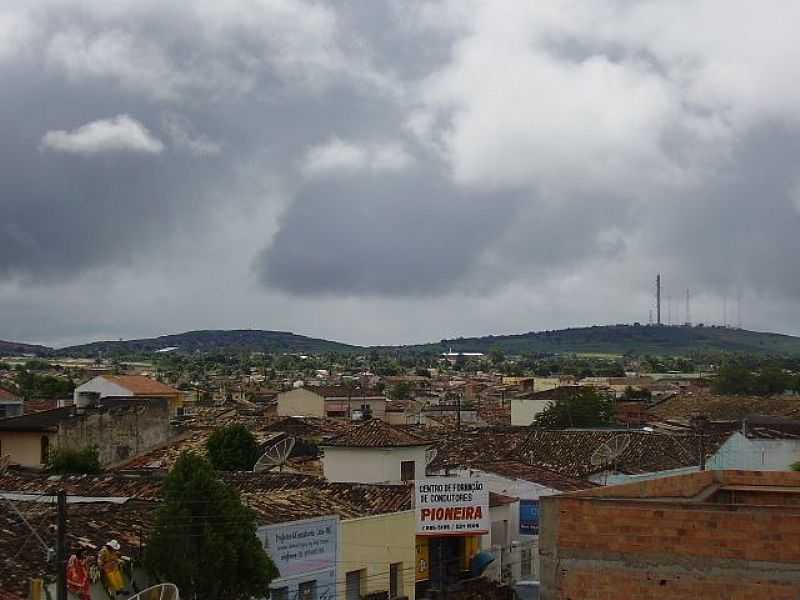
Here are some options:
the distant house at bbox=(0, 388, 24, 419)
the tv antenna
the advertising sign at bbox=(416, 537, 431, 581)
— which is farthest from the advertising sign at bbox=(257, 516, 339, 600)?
the distant house at bbox=(0, 388, 24, 419)

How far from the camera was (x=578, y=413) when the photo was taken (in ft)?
267

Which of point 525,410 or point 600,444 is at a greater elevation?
point 525,410

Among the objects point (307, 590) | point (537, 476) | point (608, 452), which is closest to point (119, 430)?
point (537, 476)

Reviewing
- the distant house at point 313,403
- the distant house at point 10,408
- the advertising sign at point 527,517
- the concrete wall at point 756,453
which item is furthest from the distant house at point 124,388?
the advertising sign at point 527,517

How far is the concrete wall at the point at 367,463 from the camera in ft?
127

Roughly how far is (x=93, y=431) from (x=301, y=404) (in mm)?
45630

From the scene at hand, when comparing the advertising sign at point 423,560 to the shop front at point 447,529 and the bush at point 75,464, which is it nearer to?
the shop front at point 447,529

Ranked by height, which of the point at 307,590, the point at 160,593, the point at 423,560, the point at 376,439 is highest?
the point at 376,439

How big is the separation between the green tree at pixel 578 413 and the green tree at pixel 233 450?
35.3 m

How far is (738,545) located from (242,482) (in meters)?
22.6

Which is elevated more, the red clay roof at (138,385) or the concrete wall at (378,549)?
the red clay roof at (138,385)

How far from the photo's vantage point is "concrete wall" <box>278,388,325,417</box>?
95.2 m

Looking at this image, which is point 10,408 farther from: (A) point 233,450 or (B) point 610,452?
(B) point 610,452

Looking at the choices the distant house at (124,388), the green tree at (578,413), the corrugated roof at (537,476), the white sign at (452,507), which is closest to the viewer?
the white sign at (452,507)
